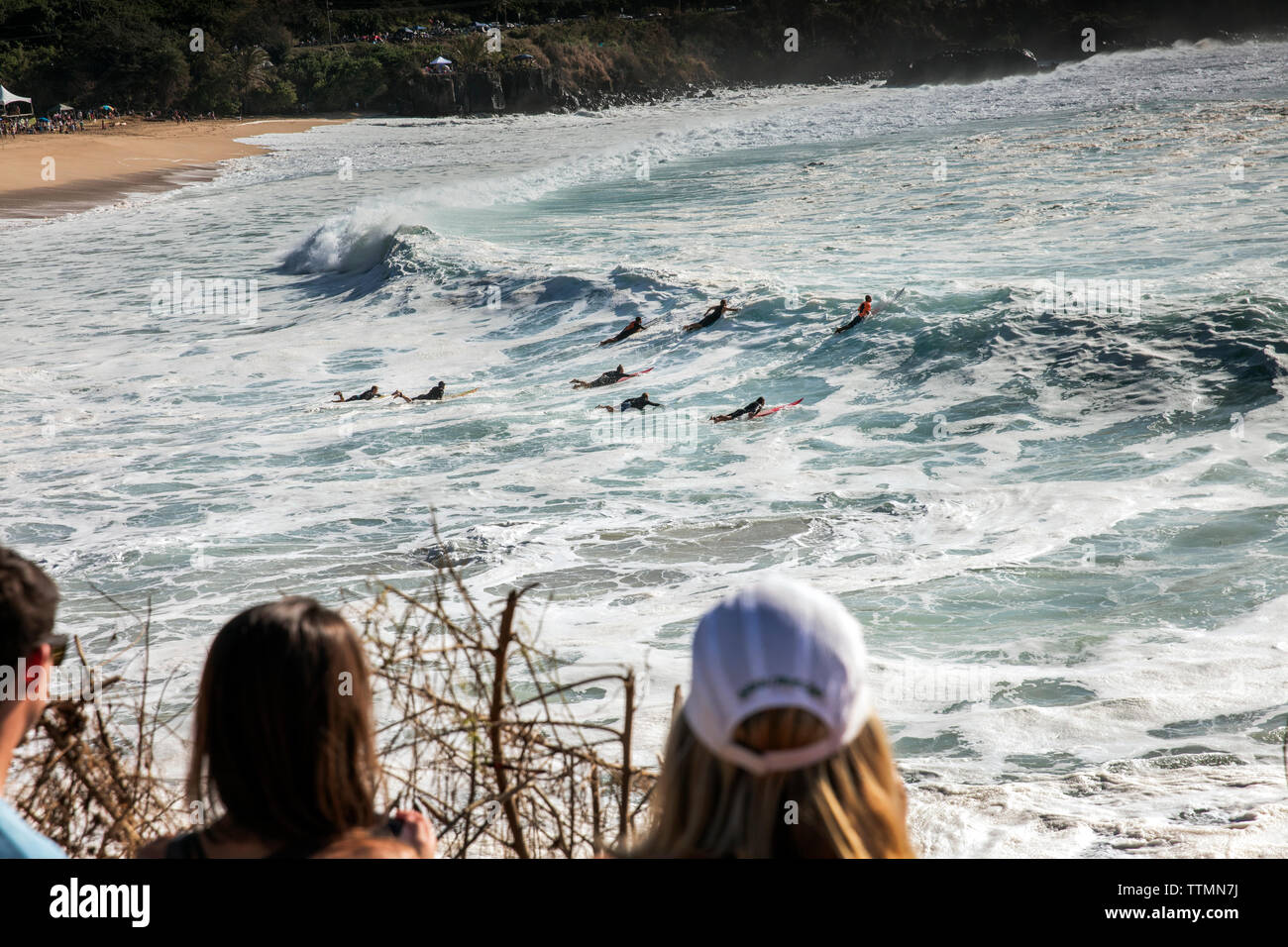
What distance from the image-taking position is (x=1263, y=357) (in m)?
12.2

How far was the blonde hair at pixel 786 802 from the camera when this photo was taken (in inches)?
57.2

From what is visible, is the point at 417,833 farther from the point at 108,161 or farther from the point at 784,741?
the point at 108,161

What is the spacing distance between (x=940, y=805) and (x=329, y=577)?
5.16m

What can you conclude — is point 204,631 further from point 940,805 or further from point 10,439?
point 10,439

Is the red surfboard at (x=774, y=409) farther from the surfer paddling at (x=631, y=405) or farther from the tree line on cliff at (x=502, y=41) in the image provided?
the tree line on cliff at (x=502, y=41)

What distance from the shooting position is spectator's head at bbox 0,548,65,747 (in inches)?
69.9

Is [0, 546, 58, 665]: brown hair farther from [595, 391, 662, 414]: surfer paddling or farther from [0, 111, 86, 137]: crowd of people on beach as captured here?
[0, 111, 86, 137]: crowd of people on beach

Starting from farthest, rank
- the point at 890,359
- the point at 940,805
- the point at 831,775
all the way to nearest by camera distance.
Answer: the point at 890,359 → the point at 940,805 → the point at 831,775

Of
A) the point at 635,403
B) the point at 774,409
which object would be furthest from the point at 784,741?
the point at 635,403
